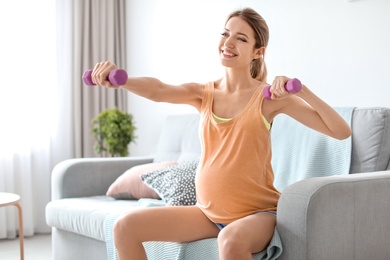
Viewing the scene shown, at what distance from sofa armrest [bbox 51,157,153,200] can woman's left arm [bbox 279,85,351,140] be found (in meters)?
1.50

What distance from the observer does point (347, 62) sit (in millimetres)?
2990

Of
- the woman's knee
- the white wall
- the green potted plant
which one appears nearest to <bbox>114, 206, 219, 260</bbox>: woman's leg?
the woman's knee

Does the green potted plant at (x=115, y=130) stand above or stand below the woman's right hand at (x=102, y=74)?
below

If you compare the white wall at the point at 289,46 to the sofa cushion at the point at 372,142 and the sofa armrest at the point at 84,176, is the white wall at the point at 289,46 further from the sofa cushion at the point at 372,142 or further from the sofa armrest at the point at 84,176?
the sofa armrest at the point at 84,176

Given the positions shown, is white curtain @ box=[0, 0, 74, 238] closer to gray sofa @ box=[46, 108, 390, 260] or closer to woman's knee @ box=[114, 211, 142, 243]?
gray sofa @ box=[46, 108, 390, 260]

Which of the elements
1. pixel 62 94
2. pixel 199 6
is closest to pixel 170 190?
pixel 199 6

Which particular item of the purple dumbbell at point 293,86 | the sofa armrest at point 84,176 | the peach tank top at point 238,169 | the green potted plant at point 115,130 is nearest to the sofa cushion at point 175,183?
the sofa armrest at point 84,176

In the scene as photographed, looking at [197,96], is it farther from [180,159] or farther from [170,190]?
[180,159]

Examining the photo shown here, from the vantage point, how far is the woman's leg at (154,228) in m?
2.09

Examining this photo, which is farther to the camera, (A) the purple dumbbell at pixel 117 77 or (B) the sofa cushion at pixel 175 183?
(B) the sofa cushion at pixel 175 183

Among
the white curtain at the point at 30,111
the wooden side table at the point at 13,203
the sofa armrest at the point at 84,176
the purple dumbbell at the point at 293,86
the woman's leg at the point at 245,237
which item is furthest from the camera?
the white curtain at the point at 30,111

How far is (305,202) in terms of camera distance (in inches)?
75.5

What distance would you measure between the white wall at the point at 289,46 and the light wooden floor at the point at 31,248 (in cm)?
92

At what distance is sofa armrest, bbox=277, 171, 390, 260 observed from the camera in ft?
6.32
